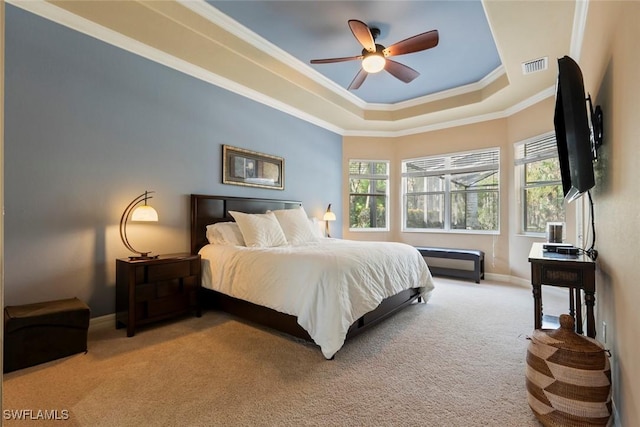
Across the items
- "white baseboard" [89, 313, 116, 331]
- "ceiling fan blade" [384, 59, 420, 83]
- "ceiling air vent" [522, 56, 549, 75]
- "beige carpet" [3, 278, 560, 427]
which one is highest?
"ceiling air vent" [522, 56, 549, 75]

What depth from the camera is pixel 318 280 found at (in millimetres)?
2373

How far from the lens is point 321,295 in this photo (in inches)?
92.6

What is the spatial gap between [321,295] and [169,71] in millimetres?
3092

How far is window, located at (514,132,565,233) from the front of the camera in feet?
14.1

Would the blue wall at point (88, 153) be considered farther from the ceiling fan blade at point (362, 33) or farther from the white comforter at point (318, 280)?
the ceiling fan blade at point (362, 33)

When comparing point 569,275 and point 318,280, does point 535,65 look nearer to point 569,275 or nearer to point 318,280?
point 569,275

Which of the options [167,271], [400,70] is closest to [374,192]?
[400,70]

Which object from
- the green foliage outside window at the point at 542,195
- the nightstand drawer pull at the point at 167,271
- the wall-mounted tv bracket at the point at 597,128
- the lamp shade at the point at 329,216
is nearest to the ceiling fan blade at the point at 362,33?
the wall-mounted tv bracket at the point at 597,128

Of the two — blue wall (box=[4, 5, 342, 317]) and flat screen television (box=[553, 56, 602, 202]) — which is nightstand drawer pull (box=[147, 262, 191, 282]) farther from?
flat screen television (box=[553, 56, 602, 202])

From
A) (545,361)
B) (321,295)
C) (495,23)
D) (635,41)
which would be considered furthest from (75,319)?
(495,23)

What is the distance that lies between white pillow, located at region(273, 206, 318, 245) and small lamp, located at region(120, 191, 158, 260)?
1.58 meters

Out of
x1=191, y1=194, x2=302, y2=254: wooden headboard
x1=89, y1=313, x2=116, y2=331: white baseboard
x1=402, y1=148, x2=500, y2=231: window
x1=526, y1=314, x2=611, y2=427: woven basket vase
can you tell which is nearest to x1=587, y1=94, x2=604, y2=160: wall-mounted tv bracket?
x1=526, y1=314, x2=611, y2=427: woven basket vase

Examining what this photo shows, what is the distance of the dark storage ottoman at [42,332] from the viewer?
212 cm

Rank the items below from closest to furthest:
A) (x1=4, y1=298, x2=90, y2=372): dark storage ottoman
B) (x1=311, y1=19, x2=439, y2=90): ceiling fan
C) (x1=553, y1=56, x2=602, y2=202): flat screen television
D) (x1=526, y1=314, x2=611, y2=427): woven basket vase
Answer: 1. (x1=526, y1=314, x2=611, y2=427): woven basket vase
2. (x1=553, y1=56, x2=602, y2=202): flat screen television
3. (x1=4, y1=298, x2=90, y2=372): dark storage ottoman
4. (x1=311, y1=19, x2=439, y2=90): ceiling fan
